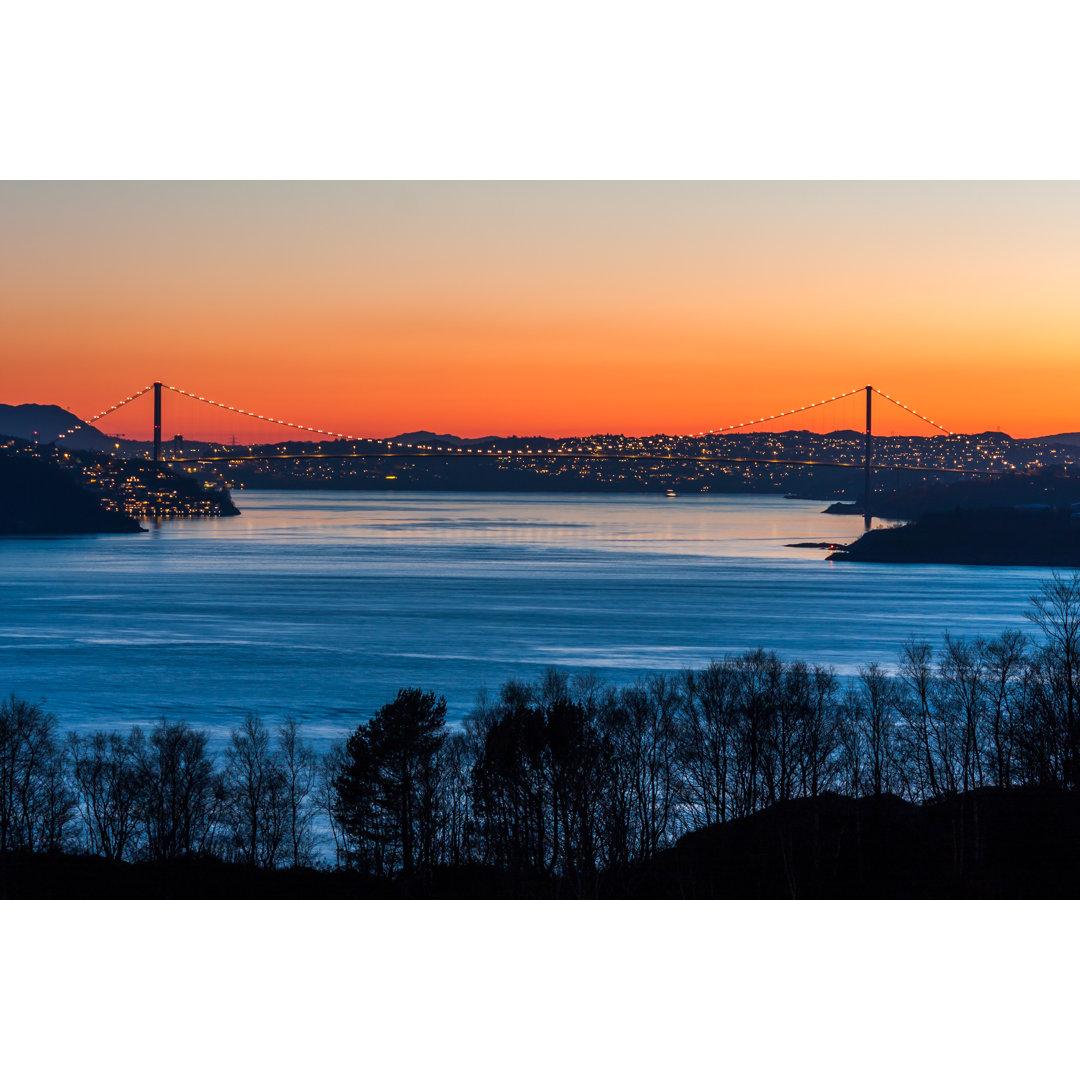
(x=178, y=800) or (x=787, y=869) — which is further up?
(x=787, y=869)

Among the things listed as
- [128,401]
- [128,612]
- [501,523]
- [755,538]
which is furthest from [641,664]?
[128,401]

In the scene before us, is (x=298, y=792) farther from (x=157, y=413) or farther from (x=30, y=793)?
(x=157, y=413)

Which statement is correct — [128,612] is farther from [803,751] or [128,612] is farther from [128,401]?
[128,401]

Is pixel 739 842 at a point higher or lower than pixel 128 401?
lower

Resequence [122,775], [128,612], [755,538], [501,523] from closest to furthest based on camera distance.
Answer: [122,775]
[128,612]
[755,538]
[501,523]

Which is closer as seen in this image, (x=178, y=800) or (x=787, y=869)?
(x=787, y=869)

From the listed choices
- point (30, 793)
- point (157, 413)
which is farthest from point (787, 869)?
point (157, 413)

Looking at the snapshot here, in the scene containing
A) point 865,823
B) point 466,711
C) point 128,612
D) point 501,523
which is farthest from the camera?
point 501,523
